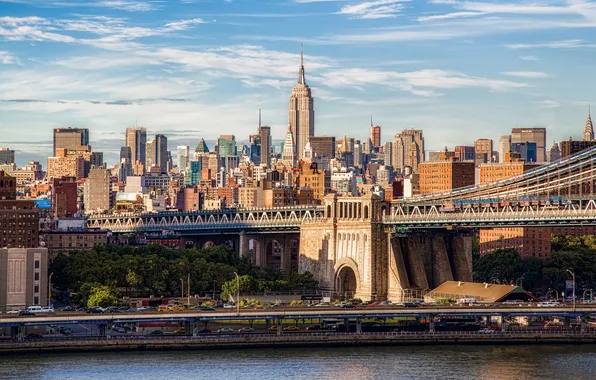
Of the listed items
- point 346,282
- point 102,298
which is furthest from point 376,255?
point 102,298

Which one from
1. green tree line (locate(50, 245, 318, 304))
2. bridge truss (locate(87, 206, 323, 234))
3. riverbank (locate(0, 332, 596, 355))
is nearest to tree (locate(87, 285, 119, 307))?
green tree line (locate(50, 245, 318, 304))

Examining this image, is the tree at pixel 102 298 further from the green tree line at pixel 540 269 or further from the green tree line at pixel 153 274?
the green tree line at pixel 540 269

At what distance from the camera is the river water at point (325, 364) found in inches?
3944

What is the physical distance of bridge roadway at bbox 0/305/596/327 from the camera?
368 feet

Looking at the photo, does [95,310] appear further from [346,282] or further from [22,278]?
[346,282]

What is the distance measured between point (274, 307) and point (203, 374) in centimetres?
2426

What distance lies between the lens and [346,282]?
505ft

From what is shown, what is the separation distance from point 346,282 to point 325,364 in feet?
158

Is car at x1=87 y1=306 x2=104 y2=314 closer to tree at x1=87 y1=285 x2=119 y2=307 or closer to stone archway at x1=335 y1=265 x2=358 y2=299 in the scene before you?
tree at x1=87 y1=285 x2=119 y2=307

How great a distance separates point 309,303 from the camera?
137m

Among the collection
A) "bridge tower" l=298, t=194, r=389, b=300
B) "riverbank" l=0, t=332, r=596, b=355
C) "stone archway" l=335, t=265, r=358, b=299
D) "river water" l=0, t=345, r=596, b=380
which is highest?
"bridge tower" l=298, t=194, r=389, b=300

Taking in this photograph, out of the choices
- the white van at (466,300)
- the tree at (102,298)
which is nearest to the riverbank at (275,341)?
the white van at (466,300)

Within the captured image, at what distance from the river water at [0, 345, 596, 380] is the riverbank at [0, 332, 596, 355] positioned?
1.26m

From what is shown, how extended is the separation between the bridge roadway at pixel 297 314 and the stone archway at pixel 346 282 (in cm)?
2907
